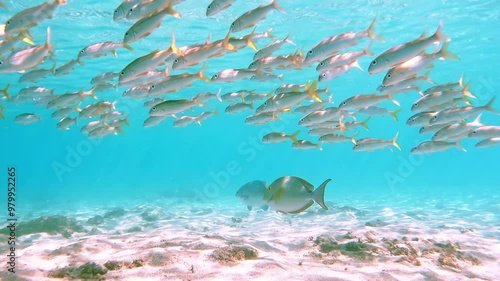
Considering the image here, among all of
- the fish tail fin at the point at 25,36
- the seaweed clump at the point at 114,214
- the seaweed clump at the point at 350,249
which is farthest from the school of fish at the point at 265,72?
the seaweed clump at the point at 114,214

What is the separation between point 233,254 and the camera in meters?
5.21

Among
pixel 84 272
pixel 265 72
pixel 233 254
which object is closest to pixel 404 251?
pixel 233 254

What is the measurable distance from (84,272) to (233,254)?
2.06 meters

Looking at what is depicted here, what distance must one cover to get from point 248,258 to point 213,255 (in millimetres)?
538

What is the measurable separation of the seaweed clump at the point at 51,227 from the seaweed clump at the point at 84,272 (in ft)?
23.1

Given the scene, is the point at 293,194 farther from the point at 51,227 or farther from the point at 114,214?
the point at 114,214

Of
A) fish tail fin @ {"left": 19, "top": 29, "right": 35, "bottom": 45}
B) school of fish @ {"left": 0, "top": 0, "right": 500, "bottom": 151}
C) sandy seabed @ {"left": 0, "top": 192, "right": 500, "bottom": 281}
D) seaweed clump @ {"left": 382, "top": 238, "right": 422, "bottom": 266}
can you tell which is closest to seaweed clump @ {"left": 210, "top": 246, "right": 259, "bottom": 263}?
sandy seabed @ {"left": 0, "top": 192, "right": 500, "bottom": 281}

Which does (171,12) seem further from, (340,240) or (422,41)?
(340,240)

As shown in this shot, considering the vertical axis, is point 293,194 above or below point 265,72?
below

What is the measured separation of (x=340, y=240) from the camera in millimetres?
7008

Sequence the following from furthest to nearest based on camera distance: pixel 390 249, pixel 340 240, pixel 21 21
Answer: pixel 340 240 → pixel 390 249 → pixel 21 21

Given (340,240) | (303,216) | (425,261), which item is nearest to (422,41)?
(425,261)

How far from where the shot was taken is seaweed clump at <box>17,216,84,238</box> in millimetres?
11111

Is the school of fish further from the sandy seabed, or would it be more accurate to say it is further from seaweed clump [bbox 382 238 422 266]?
seaweed clump [bbox 382 238 422 266]
